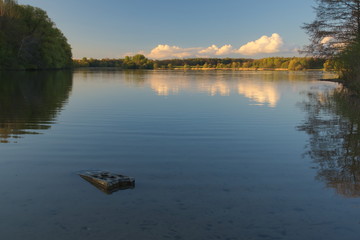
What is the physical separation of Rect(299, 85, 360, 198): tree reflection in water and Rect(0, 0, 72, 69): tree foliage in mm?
74606

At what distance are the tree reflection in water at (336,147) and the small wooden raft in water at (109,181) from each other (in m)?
4.87

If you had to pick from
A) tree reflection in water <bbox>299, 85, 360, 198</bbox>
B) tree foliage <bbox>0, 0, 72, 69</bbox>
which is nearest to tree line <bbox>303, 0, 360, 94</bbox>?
tree reflection in water <bbox>299, 85, 360, 198</bbox>

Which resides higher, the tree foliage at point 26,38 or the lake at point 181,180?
the tree foliage at point 26,38

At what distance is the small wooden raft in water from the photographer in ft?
23.2

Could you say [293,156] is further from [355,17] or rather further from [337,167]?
[355,17]

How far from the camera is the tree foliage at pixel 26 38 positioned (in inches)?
2913

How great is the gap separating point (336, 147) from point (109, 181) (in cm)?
854

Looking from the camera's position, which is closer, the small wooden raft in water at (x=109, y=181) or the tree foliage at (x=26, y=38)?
the small wooden raft in water at (x=109, y=181)

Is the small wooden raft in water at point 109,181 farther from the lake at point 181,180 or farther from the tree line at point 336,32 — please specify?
the tree line at point 336,32

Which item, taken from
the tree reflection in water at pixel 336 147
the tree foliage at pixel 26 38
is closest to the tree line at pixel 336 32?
the tree reflection in water at pixel 336 147

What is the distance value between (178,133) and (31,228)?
8883mm

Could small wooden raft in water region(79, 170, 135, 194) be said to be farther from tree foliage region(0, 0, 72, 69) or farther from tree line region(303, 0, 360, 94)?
tree foliage region(0, 0, 72, 69)

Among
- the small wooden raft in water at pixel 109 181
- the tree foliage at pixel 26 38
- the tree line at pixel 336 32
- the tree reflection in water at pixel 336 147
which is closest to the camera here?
the small wooden raft in water at pixel 109 181

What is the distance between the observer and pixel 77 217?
5730 mm
